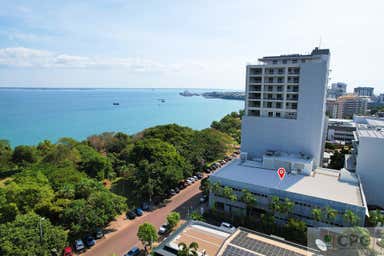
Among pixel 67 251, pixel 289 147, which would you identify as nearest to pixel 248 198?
pixel 289 147

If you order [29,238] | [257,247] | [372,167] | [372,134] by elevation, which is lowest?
[29,238]

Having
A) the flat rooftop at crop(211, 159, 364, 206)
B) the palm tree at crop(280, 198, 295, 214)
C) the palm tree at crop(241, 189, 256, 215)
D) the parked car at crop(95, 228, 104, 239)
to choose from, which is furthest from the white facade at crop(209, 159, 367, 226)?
the parked car at crop(95, 228, 104, 239)

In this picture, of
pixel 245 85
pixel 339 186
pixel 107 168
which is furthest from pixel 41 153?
pixel 339 186

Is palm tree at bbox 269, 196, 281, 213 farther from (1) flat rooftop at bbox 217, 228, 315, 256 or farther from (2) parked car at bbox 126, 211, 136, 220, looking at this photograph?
(2) parked car at bbox 126, 211, 136, 220

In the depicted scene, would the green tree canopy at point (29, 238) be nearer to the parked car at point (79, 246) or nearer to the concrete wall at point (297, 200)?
the parked car at point (79, 246)
